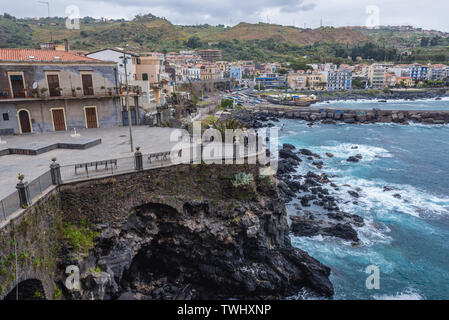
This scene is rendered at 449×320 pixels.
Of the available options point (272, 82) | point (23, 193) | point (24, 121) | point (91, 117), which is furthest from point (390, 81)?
point (23, 193)

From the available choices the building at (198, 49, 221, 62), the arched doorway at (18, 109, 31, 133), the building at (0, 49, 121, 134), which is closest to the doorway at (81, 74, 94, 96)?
the building at (0, 49, 121, 134)

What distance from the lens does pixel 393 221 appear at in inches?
1087

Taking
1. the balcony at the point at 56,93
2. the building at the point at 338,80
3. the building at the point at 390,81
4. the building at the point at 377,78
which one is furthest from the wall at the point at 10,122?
the building at the point at 390,81

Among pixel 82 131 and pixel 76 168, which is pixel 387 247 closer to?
pixel 76 168

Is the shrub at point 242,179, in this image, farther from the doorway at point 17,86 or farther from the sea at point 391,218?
the doorway at point 17,86

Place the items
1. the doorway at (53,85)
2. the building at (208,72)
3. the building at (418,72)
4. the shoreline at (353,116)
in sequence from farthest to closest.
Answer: the building at (418,72), the building at (208,72), the shoreline at (353,116), the doorway at (53,85)

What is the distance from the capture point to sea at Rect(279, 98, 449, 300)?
2016 centimetres

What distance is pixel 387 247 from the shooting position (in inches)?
936

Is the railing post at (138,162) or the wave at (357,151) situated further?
the wave at (357,151)

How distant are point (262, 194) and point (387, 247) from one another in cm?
1149

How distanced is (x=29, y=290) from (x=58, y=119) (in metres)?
17.8

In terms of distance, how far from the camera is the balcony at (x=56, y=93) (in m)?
23.3

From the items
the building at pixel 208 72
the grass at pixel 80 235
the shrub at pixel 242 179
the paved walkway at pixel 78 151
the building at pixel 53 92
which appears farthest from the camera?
the building at pixel 208 72

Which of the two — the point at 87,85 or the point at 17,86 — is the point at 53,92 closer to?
the point at 17,86
